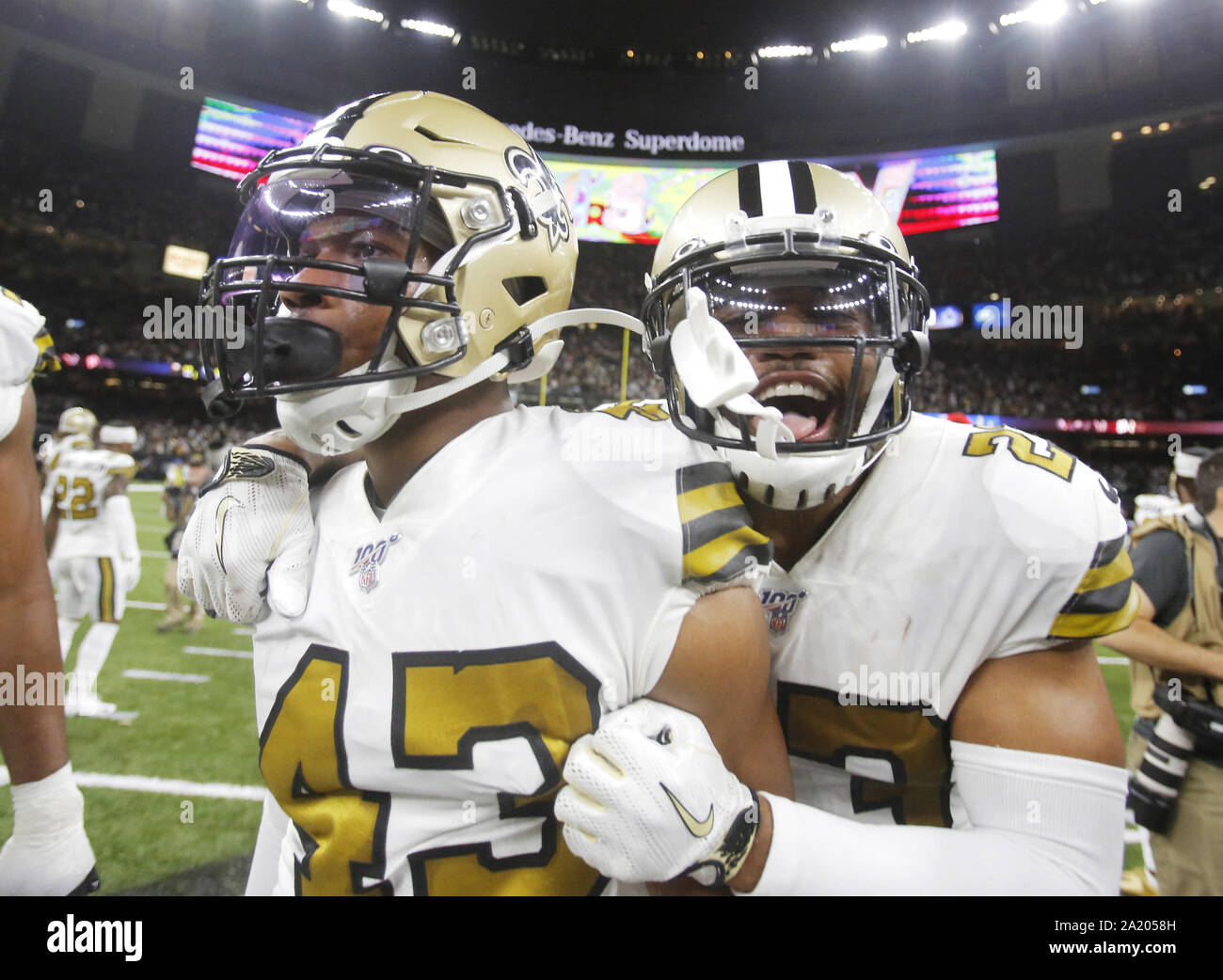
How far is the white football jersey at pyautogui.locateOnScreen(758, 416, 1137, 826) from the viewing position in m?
1.01

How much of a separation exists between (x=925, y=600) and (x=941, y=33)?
10790 millimetres

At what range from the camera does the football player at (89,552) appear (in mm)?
3877

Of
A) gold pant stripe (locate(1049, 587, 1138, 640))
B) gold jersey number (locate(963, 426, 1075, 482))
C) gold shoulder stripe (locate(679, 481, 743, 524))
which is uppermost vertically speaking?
gold jersey number (locate(963, 426, 1075, 482))

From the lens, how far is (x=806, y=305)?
1.23 metres

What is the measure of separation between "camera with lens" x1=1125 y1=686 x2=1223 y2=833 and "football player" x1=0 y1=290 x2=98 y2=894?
306cm

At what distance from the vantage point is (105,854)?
254 cm

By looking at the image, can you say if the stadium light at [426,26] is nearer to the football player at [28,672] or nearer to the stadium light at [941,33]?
the football player at [28,672]

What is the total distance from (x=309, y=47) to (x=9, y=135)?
10296mm

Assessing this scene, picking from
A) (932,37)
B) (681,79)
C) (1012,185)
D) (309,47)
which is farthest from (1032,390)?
(309,47)

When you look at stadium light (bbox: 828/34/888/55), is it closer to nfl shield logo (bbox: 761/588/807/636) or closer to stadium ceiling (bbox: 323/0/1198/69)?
stadium ceiling (bbox: 323/0/1198/69)

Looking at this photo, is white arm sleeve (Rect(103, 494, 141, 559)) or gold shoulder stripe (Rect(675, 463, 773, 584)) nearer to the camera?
gold shoulder stripe (Rect(675, 463, 773, 584))

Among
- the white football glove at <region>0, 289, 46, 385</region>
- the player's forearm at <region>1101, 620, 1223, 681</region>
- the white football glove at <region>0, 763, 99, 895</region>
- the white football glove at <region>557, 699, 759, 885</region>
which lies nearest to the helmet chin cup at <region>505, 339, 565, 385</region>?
the white football glove at <region>557, 699, 759, 885</region>

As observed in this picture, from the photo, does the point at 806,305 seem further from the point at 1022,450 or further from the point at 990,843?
the point at 990,843

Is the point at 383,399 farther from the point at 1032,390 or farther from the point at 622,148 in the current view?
the point at 1032,390
